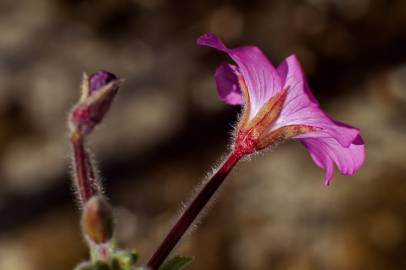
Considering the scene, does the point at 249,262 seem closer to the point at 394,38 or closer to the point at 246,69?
the point at 394,38

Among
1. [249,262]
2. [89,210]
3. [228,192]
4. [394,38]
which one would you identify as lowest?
[249,262]

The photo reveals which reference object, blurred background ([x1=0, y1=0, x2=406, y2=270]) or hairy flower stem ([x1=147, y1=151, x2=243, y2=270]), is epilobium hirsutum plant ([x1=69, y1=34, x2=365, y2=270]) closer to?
hairy flower stem ([x1=147, y1=151, x2=243, y2=270])

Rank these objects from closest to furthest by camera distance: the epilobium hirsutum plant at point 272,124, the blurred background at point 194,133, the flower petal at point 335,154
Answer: the epilobium hirsutum plant at point 272,124 → the flower petal at point 335,154 → the blurred background at point 194,133

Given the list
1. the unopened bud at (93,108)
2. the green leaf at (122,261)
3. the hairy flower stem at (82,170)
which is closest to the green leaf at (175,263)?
the green leaf at (122,261)

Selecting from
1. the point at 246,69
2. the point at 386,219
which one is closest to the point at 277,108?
the point at 246,69

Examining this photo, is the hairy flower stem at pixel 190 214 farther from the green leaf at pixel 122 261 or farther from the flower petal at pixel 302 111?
the flower petal at pixel 302 111

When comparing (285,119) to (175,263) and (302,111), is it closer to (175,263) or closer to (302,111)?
(302,111)
